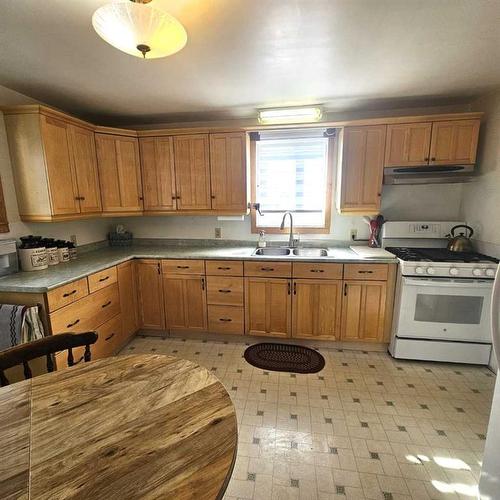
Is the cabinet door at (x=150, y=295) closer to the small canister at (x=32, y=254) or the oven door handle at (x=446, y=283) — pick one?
the small canister at (x=32, y=254)

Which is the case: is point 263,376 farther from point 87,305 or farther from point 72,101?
point 72,101

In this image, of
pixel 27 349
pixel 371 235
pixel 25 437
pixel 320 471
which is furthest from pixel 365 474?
pixel 371 235

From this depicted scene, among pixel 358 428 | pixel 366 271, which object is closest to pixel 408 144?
pixel 366 271

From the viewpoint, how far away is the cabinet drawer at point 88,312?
6.60ft

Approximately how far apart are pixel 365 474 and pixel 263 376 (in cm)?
100

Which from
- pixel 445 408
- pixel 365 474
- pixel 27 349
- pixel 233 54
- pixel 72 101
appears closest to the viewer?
pixel 27 349

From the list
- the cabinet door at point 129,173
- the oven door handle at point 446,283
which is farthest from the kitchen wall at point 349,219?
the oven door handle at point 446,283

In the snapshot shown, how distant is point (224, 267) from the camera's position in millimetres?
2803

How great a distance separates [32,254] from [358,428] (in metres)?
2.83

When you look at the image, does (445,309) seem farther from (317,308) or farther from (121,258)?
(121,258)

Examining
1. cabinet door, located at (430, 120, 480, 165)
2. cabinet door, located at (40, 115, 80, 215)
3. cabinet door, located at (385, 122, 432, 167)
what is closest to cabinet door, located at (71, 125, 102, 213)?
cabinet door, located at (40, 115, 80, 215)

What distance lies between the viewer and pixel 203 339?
3.01 metres

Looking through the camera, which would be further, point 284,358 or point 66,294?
point 284,358

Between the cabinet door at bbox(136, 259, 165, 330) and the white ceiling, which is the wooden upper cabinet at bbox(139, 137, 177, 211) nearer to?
the white ceiling
